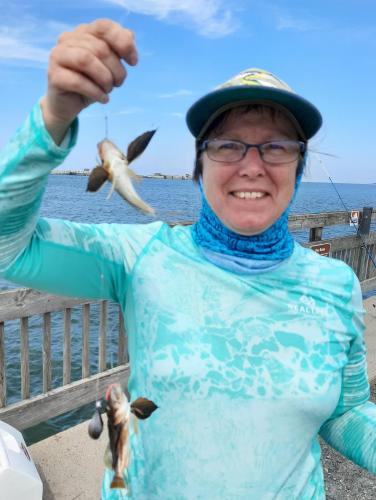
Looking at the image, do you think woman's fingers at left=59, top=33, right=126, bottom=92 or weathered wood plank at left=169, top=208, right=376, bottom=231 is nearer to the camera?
woman's fingers at left=59, top=33, right=126, bottom=92

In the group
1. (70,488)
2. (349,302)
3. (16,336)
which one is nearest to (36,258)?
(349,302)

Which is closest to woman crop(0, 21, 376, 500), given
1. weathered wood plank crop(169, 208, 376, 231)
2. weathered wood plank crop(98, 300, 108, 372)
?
weathered wood plank crop(98, 300, 108, 372)

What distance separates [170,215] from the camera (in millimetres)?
1139

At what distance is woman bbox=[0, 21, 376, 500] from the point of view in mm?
1426

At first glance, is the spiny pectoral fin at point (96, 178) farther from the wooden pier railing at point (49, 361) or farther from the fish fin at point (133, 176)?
the wooden pier railing at point (49, 361)

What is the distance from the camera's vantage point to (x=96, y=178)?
1.07 metres

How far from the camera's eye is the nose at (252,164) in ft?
4.82

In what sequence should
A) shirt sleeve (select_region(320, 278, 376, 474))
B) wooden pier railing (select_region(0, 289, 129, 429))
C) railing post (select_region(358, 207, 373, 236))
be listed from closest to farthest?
1. shirt sleeve (select_region(320, 278, 376, 474))
2. wooden pier railing (select_region(0, 289, 129, 429))
3. railing post (select_region(358, 207, 373, 236))

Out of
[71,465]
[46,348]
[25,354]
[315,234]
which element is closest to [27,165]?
[25,354]

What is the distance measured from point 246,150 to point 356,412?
1058mm

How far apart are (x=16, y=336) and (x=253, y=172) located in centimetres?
876

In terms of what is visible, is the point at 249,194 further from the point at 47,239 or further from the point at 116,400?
the point at 116,400

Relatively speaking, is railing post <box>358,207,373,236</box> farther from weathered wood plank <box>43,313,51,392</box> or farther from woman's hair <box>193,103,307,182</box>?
woman's hair <box>193,103,307,182</box>

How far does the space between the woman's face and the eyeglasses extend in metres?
0.01
